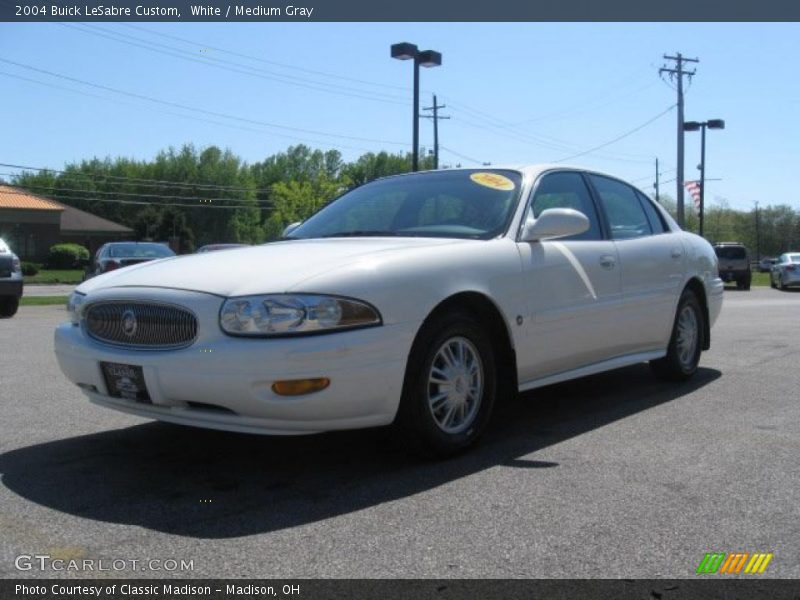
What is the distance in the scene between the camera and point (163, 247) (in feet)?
63.4

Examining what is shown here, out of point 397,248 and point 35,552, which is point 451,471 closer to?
point 397,248

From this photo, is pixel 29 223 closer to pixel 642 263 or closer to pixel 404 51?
pixel 404 51

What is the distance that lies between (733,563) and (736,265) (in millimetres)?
30927

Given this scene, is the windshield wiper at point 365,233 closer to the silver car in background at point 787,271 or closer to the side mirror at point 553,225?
the side mirror at point 553,225

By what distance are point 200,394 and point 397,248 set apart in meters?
1.19

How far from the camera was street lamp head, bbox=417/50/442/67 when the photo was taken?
74.7ft

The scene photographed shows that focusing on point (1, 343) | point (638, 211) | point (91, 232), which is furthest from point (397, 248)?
point (91, 232)

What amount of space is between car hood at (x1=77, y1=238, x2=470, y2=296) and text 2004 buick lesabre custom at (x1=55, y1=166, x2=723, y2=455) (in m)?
0.01

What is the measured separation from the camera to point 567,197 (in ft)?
17.7

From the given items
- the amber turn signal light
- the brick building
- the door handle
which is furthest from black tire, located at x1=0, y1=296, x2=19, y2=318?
the brick building

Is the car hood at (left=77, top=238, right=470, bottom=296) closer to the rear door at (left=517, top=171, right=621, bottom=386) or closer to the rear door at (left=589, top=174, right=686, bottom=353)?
the rear door at (left=517, top=171, right=621, bottom=386)

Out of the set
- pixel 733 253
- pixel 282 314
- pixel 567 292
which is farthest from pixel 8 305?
pixel 733 253

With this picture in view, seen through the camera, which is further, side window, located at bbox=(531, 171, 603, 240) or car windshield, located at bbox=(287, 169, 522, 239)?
side window, located at bbox=(531, 171, 603, 240)
